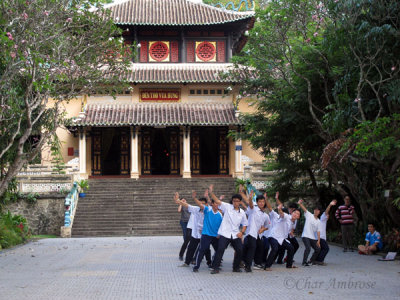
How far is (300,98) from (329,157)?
3.18 m

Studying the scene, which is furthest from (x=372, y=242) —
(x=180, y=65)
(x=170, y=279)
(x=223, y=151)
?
(x=180, y=65)

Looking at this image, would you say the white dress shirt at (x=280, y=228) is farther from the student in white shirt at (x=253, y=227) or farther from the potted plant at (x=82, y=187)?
the potted plant at (x=82, y=187)

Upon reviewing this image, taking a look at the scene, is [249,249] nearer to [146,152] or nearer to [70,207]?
[70,207]

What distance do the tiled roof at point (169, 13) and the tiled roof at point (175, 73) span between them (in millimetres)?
2467

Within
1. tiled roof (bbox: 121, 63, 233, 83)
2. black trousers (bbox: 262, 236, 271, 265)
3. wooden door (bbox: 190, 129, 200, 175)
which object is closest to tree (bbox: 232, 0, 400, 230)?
black trousers (bbox: 262, 236, 271, 265)

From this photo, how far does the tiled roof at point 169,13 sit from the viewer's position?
112 feet

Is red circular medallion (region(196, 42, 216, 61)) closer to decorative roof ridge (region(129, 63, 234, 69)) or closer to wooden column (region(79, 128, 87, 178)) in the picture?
decorative roof ridge (region(129, 63, 234, 69))

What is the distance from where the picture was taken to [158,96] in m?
34.2

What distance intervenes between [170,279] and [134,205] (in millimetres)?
17009

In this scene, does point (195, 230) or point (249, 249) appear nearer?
point (249, 249)

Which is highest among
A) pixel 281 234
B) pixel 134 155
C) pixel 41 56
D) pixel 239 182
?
pixel 41 56

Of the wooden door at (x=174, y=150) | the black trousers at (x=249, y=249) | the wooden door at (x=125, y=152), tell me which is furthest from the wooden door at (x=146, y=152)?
the black trousers at (x=249, y=249)

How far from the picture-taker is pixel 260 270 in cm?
1216

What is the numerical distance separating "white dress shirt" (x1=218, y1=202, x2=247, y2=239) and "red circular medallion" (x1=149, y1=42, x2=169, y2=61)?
24.5 m
